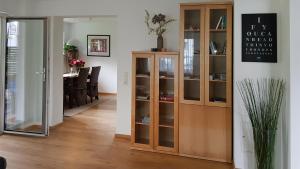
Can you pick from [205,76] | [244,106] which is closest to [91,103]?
[205,76]

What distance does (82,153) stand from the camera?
4.04 m

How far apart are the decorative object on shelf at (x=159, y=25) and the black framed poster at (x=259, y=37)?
1335mm

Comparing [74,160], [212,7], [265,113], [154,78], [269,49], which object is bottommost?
[74,160]

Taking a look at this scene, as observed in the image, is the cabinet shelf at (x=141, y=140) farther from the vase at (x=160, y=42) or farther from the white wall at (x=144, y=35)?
the vase at (x=160, y=42)

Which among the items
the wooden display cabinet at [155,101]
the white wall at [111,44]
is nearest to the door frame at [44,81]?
the wooden display cabinet at [155,101]

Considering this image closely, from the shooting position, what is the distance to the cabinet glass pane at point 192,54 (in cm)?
389

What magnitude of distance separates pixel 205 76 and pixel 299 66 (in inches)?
59.2

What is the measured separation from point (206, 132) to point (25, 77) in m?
3.55

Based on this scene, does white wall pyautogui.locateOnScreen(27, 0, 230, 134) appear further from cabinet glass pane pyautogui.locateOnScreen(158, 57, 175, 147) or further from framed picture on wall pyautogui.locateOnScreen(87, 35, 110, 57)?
framed picture on wall pyautogui.locateOnScreen(87, 35, 110, 57)

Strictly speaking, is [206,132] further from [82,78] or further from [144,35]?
[82,78]

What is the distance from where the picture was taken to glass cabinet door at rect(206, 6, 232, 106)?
3.72m

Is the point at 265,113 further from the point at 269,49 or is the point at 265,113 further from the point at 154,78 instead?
the point at 154,78

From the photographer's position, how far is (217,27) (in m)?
3.79

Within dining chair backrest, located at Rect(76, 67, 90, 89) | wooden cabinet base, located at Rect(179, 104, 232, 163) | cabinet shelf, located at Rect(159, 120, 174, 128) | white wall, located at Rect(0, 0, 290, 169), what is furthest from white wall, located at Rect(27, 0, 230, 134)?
dining chair backrest, located at Rect(76, 67, 90, 89)
